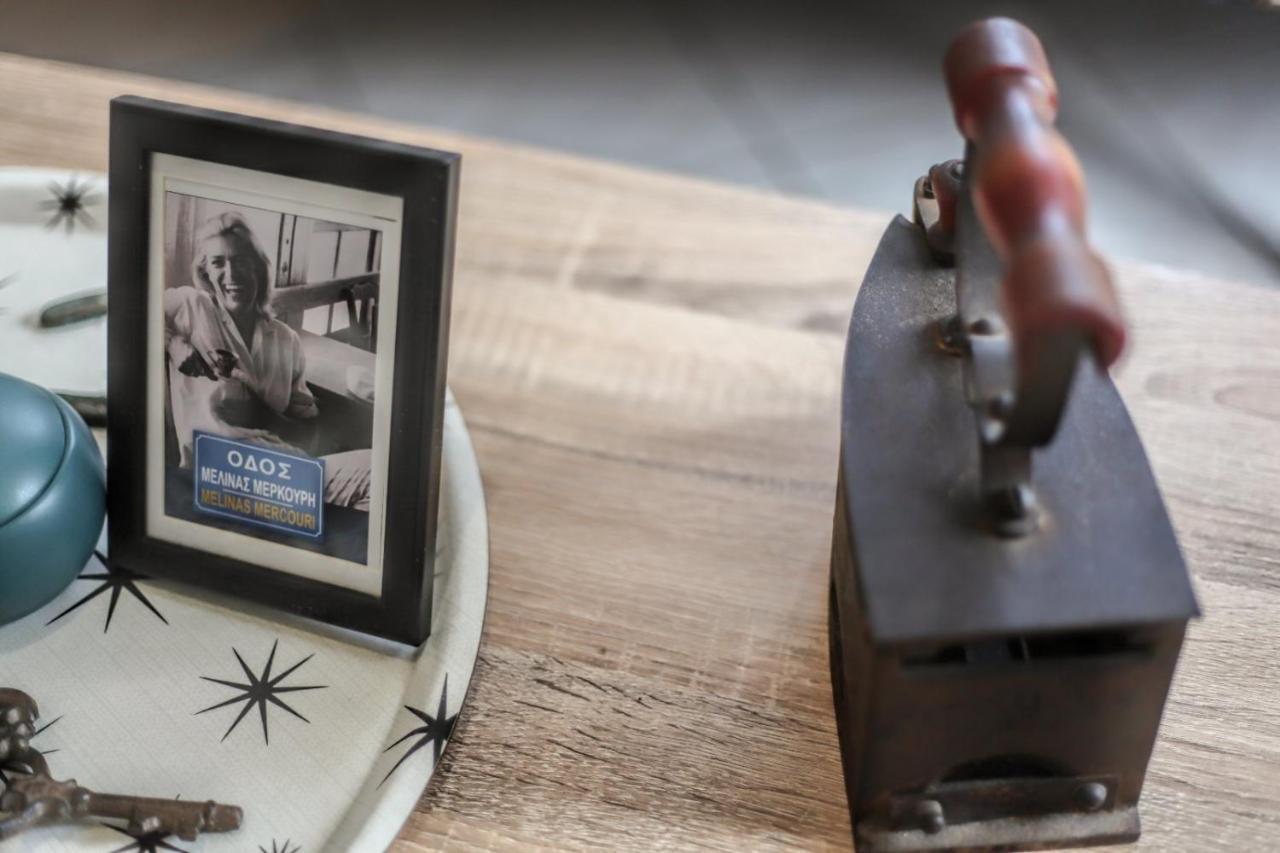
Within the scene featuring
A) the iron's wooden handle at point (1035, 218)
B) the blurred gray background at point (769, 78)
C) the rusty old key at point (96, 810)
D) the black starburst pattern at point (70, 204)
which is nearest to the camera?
the iron's wooden handle at point (1035, 218)

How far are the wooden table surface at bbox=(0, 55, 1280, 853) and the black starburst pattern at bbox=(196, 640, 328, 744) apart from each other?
0.08m

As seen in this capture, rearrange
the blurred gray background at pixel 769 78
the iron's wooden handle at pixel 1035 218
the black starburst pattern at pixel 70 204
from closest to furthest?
the iron's wooden handle at pixel 1035 218, the black starburst pattern at pixel 70 204, the blurred gray background at pixel 769 78

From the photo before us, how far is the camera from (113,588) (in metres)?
0.64

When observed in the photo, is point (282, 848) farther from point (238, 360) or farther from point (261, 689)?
point (238, 360)

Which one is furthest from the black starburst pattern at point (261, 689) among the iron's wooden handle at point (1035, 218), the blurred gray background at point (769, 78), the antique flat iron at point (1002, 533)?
the blurred gray background at point (769, 78)

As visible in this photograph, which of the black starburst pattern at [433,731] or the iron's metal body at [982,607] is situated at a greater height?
the iron's metal body at [982,607]

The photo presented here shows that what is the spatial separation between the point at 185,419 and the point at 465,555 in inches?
5.7

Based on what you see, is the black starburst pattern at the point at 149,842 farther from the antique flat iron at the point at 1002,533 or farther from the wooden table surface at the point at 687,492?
the antique flat iron at the point at 1002,533

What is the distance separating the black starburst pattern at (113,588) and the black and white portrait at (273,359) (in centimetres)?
5

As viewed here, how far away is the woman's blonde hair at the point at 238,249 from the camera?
562mm

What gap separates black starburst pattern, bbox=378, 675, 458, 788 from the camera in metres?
0.58

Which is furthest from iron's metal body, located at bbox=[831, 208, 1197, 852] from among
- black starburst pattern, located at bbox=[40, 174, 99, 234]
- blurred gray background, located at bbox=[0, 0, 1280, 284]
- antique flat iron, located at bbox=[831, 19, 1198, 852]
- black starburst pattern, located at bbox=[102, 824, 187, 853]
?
blurred gray background, located at bbox=[0, 0, 1280, 284]

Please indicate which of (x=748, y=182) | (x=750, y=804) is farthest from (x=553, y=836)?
(x=748, y=182)

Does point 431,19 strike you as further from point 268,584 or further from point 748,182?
point 268,584
